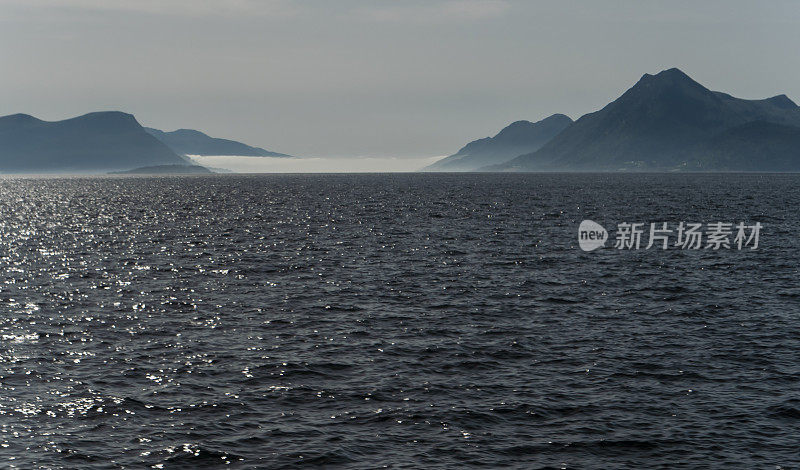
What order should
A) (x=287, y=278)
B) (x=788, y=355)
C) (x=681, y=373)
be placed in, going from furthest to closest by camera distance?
(x=287, y=278) → (x=788, y=355) → (x=681, y=373)

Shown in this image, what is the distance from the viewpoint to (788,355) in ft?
115

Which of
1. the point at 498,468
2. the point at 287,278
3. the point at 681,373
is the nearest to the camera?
the point at 498,468

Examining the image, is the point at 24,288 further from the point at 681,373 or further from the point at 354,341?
the point at 681,373

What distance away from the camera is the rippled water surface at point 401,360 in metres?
24.2

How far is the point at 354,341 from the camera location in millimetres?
37719

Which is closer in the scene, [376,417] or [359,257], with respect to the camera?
[376,417]

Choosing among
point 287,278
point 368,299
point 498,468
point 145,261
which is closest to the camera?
point 498,468

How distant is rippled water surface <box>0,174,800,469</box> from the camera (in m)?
24.2

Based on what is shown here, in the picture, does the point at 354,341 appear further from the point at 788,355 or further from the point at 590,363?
the point at 788,355

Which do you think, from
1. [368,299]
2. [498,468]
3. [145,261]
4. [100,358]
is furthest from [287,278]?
[498,468]

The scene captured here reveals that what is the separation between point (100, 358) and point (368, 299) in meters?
19.6

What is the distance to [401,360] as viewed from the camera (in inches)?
1350

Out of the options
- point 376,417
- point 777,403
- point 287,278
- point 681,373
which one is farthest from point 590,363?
point 287,278

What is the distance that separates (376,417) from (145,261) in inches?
1886
